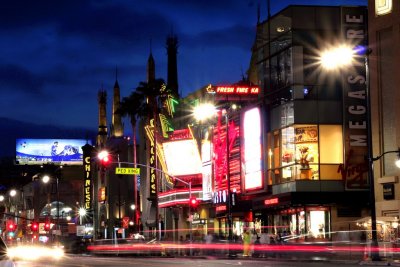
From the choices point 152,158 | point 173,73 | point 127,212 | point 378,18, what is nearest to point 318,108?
point 378,18

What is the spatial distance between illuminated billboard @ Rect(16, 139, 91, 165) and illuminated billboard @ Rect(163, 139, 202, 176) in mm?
90757

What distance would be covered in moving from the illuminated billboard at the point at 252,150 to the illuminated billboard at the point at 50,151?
104074 mm

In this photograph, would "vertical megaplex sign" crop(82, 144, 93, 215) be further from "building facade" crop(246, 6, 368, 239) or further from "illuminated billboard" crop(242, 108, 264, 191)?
"building facade" crop(246, 6, 368, 239)

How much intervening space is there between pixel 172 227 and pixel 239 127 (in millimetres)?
21999

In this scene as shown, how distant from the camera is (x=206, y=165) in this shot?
219ft

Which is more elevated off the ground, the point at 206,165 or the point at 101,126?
the point at 101,126

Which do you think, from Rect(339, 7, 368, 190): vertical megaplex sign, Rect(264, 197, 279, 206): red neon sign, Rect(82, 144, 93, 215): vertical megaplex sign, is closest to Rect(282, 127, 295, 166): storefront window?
Rect(264, 197, 279, 206): red neon sign

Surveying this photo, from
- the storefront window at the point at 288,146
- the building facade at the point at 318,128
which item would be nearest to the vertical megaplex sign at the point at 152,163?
the storefront window at the point at 288,146

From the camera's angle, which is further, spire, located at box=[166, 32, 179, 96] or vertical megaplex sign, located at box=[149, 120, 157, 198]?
spire, located at box=[166, 32, 179, 96]

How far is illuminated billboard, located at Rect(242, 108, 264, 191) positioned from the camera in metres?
55.8

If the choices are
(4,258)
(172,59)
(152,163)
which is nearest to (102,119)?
(172,59)

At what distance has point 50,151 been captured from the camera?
528 feet

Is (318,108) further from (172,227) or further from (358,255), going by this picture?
(172,227)

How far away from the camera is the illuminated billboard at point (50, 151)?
15912cm
